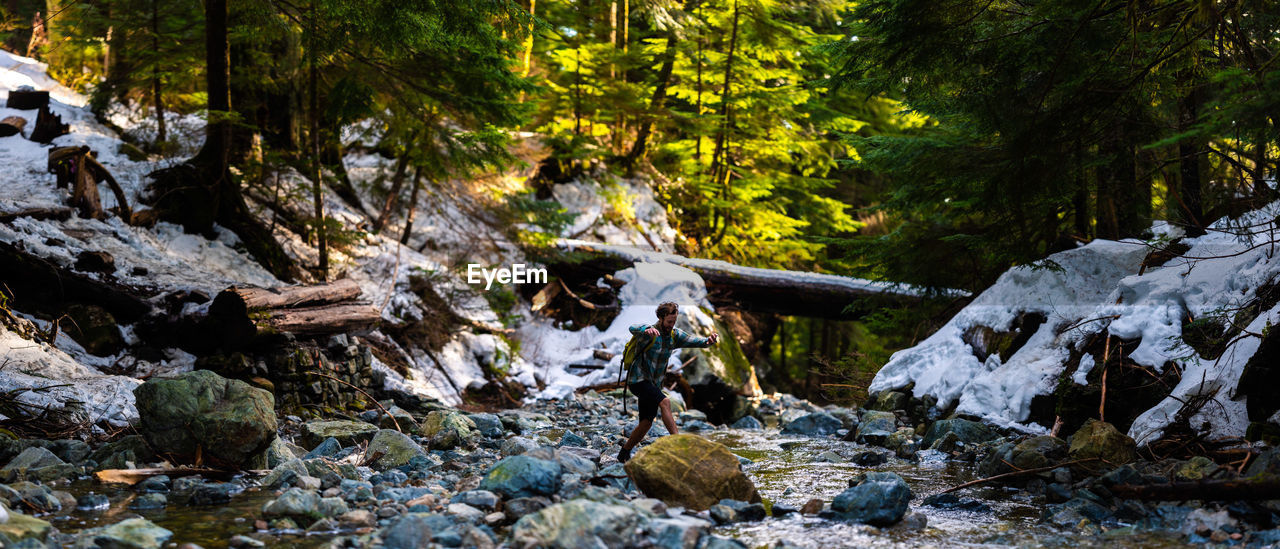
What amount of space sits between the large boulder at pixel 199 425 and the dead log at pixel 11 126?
8.64m

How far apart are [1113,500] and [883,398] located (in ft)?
17.0

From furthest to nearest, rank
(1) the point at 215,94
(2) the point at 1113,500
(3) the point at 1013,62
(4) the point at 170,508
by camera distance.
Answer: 1. (1) the point at 215,94
2. (3) the point at 1013,62
3. (2) the point at 1113,500
4. (4) the point at 170,508

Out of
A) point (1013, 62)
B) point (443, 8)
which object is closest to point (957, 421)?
point (1013, 62)

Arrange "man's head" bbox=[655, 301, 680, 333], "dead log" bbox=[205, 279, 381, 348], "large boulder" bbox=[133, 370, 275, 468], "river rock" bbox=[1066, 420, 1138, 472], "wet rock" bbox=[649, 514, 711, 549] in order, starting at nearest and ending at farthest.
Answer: "wet rock" bbox=[649, 514, 711, 549], "large boulder" bbox=[133, 370, 275, 468], "river rock" bbox=[1066, 420, 1138, 472], "man's head" bbox=[655, 301, 680, 333], "dead log" bbox=[205, 279, 381, 348]

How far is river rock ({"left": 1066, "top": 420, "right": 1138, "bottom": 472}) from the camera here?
233 inches

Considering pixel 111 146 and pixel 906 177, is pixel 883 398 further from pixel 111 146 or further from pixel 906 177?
pixel 111 146

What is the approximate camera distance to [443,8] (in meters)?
7.12

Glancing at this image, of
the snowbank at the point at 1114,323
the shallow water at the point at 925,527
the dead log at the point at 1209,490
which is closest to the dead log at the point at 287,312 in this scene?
the shallow water at the point at 925,527

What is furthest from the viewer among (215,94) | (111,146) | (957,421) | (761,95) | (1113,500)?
(761,95)

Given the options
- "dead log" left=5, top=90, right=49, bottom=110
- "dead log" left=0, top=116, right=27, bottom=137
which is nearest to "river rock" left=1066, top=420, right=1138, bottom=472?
"dead log" left=0, top=116, right=27, bottom=137

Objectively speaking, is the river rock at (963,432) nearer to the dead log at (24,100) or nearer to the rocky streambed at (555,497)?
the rocky streambed at (555,497)

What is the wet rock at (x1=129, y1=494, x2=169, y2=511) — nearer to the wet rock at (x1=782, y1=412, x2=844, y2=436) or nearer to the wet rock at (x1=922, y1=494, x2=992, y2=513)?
the wet rock at (x1=922, y1=494, x2=992, y2=513)

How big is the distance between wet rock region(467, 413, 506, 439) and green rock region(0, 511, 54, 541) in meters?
4.65

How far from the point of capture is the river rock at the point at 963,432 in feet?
26.0
